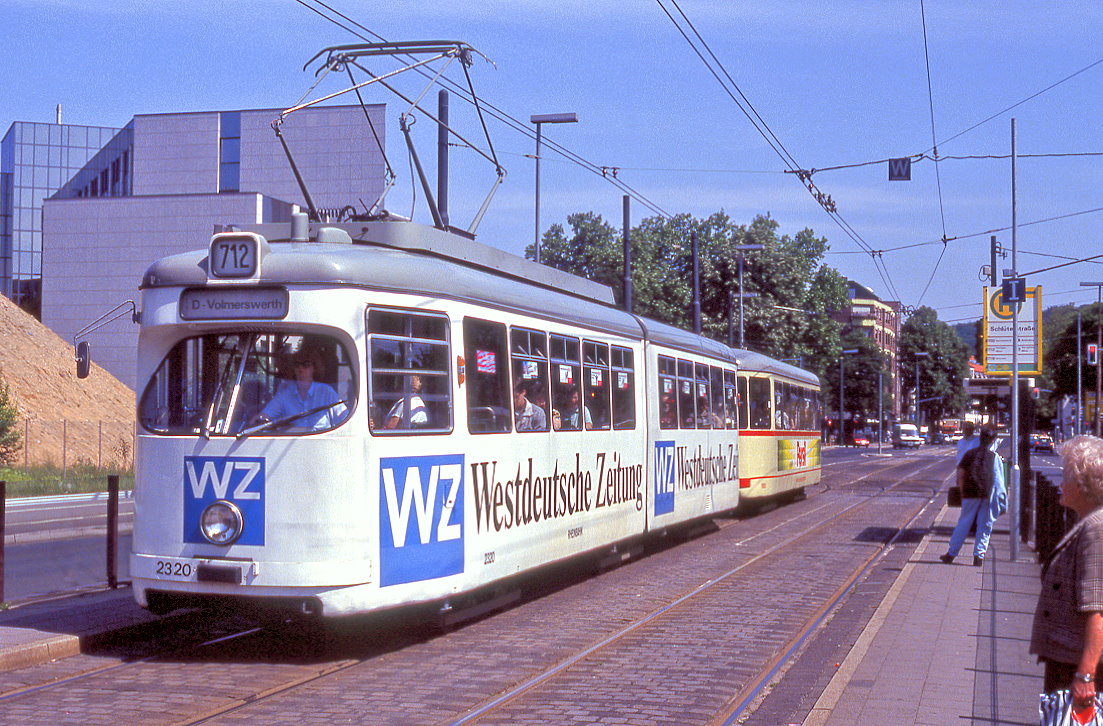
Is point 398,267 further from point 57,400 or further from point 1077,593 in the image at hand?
point 57,400

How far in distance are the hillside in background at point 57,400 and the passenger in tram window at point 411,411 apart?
111 feet

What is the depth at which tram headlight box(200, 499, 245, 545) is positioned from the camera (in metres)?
9.02

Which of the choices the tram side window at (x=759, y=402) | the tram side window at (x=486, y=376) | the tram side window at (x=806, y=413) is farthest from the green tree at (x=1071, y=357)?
the tram side window at (x=486, y=376)

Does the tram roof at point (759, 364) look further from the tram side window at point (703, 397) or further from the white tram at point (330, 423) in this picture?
the white tram at point (330, 423)

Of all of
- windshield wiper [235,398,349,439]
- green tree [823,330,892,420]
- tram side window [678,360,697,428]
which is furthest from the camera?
green tree [823,330,892,420]

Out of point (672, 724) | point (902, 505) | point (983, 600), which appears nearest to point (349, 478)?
point (672, 724)

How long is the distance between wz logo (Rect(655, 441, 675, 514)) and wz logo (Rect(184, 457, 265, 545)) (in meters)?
7.82

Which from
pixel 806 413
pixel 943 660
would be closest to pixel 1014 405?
pixel 943 660

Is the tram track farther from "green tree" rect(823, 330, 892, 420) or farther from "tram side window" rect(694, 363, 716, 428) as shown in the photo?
"green tree" rect(823, 330, 892, 420)

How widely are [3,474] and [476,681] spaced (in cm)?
3104

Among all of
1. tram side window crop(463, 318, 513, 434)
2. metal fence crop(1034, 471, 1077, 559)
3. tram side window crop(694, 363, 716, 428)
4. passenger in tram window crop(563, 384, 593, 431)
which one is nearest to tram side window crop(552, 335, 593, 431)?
passenger in tram window crop(563, 384, 593, 431)

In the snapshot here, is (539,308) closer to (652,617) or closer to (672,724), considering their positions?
(652,617)

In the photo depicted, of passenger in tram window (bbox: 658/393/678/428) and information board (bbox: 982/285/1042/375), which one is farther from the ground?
information board (bbox: 982/285/1042/375)

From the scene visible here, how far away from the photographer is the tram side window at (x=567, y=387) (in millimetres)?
12469
